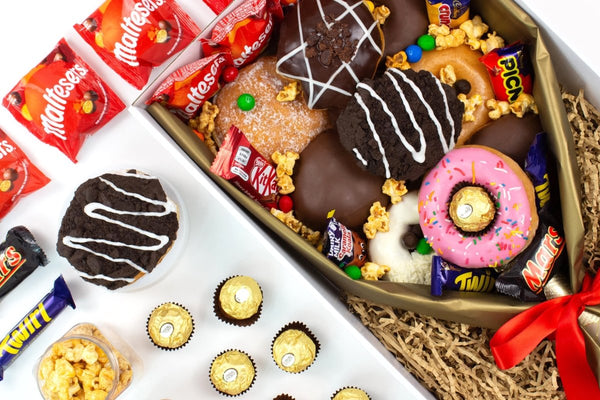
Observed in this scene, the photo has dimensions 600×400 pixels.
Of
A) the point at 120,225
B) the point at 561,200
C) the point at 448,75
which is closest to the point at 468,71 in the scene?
the point at 448,75

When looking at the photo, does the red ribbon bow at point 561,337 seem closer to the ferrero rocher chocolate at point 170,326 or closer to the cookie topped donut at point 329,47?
the cookie topped donut at point 329,47

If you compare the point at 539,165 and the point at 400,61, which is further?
the point at 400,61

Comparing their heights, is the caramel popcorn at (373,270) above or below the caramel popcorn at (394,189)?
below

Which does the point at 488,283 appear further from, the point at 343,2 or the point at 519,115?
the point at 343,2

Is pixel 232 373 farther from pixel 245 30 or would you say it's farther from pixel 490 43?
pixel 490 43

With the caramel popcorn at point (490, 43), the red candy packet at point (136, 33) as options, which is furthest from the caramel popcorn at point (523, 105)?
the red candy packet at point (136, 33)

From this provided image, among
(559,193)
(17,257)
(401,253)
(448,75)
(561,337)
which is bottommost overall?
(561,337)

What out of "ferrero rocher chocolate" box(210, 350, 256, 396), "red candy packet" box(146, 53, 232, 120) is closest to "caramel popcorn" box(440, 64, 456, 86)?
"red candy packet" box(146, 53, 232, 120)
